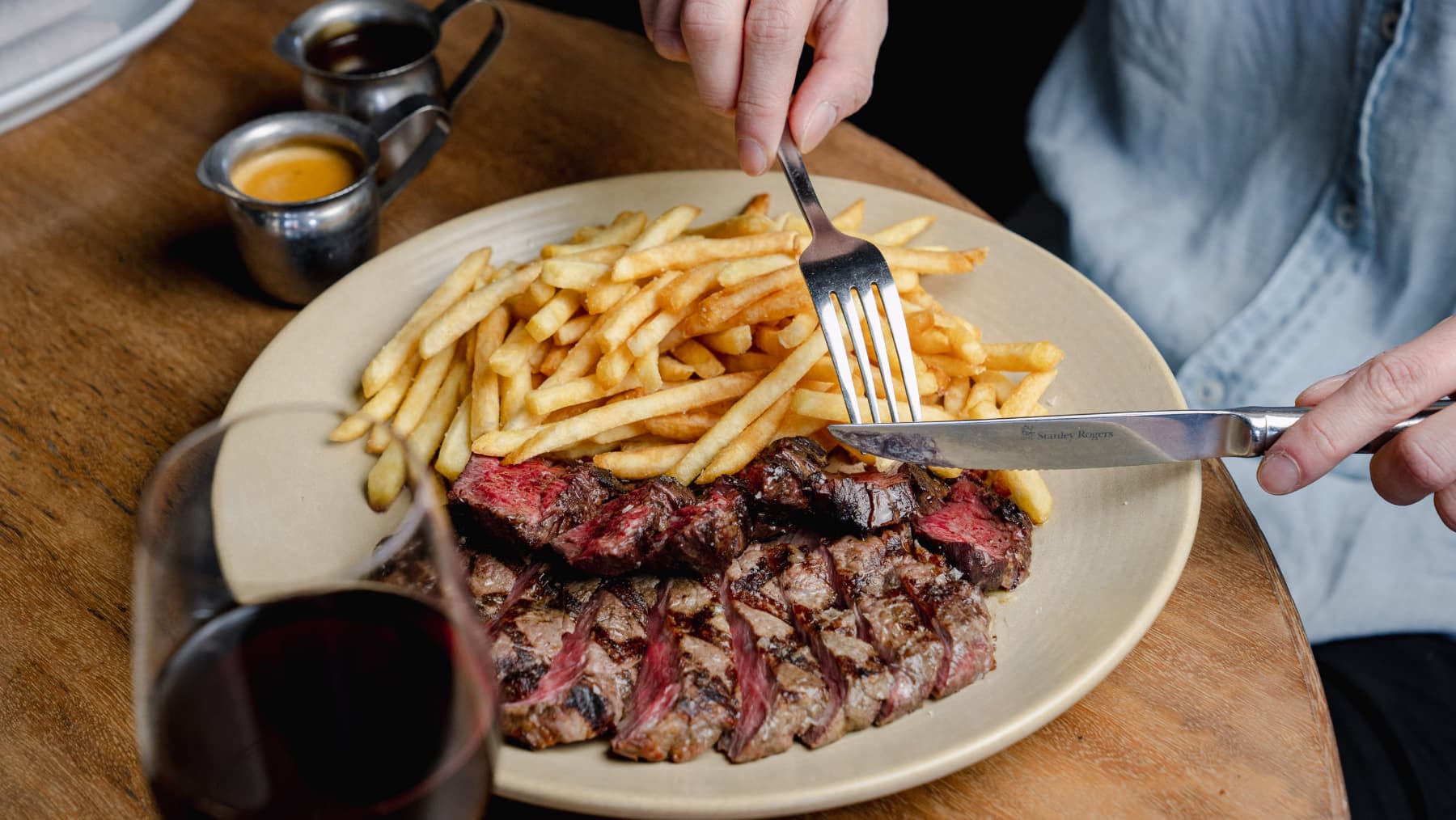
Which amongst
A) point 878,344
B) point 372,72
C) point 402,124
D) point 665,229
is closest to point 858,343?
point 878,344

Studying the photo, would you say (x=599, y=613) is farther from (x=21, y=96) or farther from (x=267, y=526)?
(x=21, y=96)

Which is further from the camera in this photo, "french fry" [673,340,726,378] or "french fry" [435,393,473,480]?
"french fry" [673,340,726,378]

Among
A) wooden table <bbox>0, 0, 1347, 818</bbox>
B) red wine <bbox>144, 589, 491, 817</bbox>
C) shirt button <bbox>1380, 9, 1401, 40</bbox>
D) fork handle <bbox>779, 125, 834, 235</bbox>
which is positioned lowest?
wooden table <bbox>0, 0, 1347, 818</bbox>

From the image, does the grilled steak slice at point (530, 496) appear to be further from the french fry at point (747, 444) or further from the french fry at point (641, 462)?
the french fry at point (747, 444)

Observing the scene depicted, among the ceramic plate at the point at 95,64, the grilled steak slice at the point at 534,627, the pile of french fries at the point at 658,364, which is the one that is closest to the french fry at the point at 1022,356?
the pile of french fries at the point at 658,364

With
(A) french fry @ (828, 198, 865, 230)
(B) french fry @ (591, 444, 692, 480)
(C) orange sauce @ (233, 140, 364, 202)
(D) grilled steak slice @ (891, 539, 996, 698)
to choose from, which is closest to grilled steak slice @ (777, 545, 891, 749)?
(D) grilled steak slice @ (891, 539, 996, 698)

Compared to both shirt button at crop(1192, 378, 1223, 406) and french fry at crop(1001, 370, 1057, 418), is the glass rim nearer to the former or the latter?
french fry at crop(1001, 370, 1057, 418)

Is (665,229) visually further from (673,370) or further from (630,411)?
(630,411)
